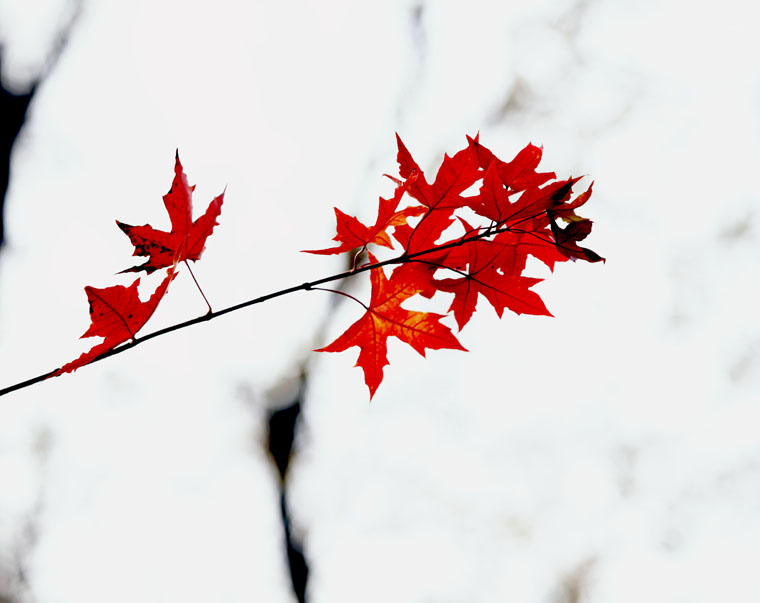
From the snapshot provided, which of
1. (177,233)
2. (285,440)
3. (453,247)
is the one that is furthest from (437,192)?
(285,440)

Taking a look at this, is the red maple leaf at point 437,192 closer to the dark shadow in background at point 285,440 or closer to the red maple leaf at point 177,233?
the red maple leaf at point 177,233

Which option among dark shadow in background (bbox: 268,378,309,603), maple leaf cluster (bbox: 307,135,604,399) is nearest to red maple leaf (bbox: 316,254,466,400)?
maple leaf cluster (bbox: 307,135,604,399)

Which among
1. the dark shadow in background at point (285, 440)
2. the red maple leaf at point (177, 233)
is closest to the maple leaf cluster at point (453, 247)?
the red maple leaf at point (177, 233)

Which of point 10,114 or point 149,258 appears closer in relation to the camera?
point 149,258

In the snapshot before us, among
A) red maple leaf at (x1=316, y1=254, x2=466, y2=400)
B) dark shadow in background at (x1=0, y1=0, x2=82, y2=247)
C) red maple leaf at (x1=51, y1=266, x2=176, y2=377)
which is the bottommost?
red maple leaf at (x1=316, y1=254, x2=466, y2=400)

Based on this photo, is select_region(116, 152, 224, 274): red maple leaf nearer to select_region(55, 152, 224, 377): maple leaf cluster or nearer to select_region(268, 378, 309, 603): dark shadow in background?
select_region(55, 152, 224, 377): maple leaf cluster

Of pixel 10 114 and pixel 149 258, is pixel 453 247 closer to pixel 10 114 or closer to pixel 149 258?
pixel 149 258

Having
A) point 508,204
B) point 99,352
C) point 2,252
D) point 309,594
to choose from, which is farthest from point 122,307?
point 309,594
